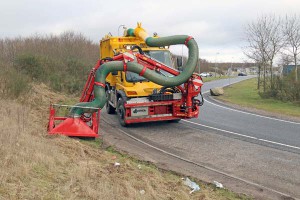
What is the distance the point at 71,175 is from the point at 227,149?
15.2 feet

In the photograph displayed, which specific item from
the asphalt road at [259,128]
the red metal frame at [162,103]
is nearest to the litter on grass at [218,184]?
the asphalt road at [259,128]

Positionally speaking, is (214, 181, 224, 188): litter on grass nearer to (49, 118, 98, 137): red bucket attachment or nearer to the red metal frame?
(49, 118, 98, 137): red bucket attachment

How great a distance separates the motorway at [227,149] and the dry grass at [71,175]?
0.80m

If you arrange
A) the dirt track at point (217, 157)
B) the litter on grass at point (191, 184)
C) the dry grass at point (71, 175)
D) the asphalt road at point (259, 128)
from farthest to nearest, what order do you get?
the asphalt road at point (259, 128), the dirt track at point (217, 157), the litter on grass at point (191, 184), the dry grass at point (71, 175)

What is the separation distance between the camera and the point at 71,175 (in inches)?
211

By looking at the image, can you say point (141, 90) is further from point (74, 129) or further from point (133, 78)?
point (74, 129)

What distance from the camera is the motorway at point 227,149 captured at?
20.8ft

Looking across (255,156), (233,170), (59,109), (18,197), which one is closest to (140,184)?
(18,197)

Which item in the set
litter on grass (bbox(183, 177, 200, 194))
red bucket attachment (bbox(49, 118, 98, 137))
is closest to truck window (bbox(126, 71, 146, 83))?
red bucket attachment (bbox(49, 118, 98, 137))

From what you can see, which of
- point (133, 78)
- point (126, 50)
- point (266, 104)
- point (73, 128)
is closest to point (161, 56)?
point (126, 50)

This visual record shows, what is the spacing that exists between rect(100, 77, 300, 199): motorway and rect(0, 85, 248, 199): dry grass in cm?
80

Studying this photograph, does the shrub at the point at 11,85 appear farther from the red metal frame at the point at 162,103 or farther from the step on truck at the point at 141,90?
the red metal frame at the point at 162,103

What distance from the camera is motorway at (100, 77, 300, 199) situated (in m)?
6.34

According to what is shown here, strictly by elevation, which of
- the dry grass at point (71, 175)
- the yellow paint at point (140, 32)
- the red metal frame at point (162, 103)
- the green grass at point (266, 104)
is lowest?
the green grass at point (266, 104)
